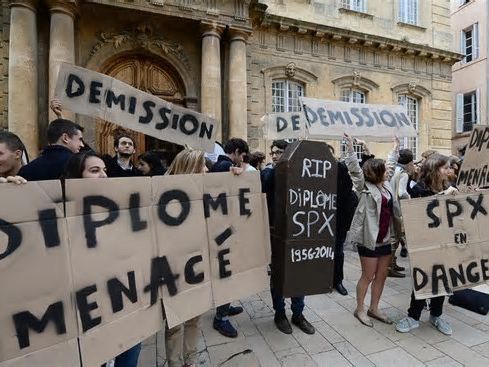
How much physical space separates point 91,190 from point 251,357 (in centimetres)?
210

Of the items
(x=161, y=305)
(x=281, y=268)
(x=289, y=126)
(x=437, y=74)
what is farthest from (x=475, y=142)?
(x=437, y=74)

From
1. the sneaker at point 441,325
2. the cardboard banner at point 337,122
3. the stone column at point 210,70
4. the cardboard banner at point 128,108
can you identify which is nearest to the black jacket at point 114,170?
the cardboard banner at point 128,108

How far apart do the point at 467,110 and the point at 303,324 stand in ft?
69.0

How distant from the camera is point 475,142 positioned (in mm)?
4168

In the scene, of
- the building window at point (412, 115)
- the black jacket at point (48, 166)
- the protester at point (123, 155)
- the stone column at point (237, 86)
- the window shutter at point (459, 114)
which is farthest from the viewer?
the window shutter at point (459, 114)

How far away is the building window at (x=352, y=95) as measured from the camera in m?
12.1

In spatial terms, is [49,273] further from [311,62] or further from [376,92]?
[376,92]

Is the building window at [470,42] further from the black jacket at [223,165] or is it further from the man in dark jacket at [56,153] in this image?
the man in dark jacket at [56,153]

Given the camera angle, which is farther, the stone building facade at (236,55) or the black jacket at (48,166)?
the stone building facade at (236,55)

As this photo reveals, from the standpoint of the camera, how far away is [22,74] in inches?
295

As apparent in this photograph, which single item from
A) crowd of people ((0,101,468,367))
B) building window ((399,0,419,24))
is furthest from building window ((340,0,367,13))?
crowd of people ((0,101,468,367))

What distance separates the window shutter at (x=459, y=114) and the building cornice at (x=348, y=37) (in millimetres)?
6974

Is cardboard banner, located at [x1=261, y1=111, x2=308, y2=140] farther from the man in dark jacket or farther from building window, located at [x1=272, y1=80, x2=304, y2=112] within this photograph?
building window, located at [x1=272, y1=80, x2=304, y2=112]

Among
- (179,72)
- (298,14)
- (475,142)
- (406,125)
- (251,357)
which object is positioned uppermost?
(298,14)
